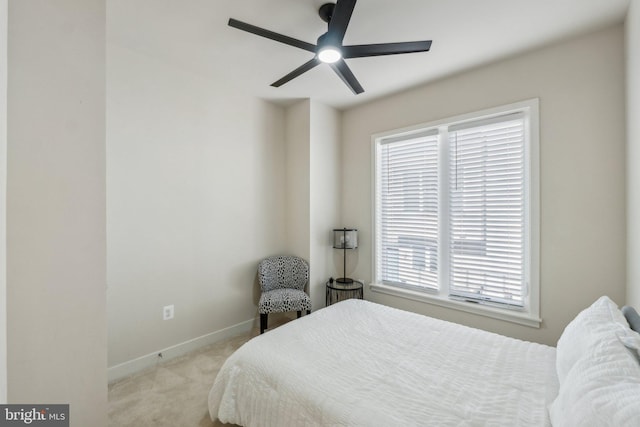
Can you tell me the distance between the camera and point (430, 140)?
2.94m

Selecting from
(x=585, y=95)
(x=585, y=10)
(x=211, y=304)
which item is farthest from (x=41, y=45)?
(x=585, y=95)

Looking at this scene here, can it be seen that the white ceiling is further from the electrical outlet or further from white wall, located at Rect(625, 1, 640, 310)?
the electrical outlet

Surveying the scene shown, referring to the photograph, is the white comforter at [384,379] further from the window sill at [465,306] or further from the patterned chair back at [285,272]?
the patterned chair back at [285,272]

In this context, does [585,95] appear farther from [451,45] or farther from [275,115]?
[275,115]

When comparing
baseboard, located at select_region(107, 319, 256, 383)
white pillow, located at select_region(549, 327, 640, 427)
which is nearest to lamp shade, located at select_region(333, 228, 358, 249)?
baseboard, located at select_region(107, 319, 256, 383)

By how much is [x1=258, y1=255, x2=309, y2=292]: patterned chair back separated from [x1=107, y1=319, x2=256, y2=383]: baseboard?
485 mm

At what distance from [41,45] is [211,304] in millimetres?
2443

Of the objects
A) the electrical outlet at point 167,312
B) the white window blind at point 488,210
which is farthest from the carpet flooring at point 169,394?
the white window blind at point 488,210

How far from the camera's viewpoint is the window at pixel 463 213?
2389 mm

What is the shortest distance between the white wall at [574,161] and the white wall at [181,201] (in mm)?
2314

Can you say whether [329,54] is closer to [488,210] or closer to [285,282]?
[488,210]

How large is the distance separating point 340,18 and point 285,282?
258 cm

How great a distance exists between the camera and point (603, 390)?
0.88 metres

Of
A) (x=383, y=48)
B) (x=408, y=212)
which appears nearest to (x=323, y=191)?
(x=408, y=212)
